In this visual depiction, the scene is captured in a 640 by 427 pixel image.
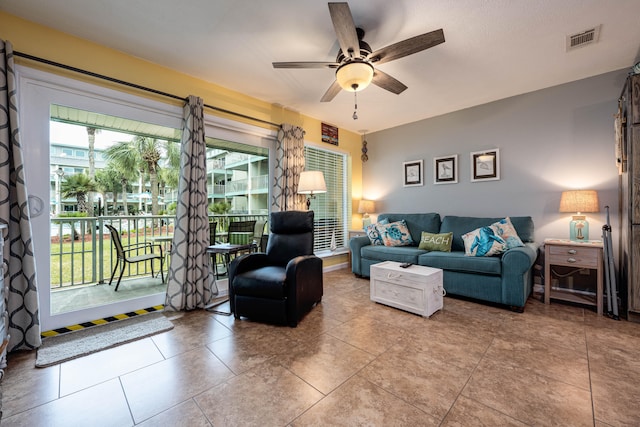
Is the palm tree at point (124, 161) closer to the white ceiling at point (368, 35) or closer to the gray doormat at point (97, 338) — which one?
the white ceiling at point (368, 35)

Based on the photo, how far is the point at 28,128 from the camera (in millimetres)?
2145

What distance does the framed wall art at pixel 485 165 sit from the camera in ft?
12.2

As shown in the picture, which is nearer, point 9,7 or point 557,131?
point 9,7

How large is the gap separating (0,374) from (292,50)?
3.03 metres

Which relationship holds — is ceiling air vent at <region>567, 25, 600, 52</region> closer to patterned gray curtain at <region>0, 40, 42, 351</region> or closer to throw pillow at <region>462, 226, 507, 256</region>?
throw pillow at <region>462, 226, 507, 256</region>

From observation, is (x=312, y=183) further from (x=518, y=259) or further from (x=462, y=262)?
(x=518, y=259)

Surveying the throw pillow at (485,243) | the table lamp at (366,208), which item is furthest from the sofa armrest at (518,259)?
the table lamp at (366,208)

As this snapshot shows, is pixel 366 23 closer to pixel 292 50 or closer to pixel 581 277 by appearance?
pixel 292 50

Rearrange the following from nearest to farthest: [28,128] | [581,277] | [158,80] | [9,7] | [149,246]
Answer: [9,7], [28,128], [158,80], [581,277], [149,246]

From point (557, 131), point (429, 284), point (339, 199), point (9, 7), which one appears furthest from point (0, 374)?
point (557, 131)

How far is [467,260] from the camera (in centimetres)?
300

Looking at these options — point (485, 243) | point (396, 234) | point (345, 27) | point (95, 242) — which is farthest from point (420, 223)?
point (95, 242)

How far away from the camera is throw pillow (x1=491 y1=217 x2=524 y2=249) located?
297 centimetres

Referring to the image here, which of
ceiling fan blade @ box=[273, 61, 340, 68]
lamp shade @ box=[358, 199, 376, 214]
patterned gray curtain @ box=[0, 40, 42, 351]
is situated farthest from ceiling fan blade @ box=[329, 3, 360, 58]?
lamp shade @ box=[358, 199, 376, 214]
